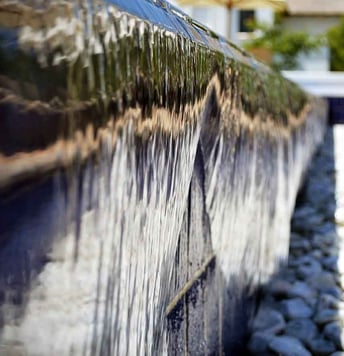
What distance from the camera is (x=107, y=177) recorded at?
3.33ft

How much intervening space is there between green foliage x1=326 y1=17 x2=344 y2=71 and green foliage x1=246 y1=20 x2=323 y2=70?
0.35 m

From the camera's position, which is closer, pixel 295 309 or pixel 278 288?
pixel 295 309

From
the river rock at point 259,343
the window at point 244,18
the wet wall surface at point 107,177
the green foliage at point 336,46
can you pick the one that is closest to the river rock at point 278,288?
the river rock at point 259,343

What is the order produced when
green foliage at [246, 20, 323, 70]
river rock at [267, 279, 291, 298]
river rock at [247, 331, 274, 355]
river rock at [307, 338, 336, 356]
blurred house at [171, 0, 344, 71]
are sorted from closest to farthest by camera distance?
river rock at [247, 331, 274, 355] → river rock at [307, 338, 336, 356] → river rock at [267, 279, 291, 298] → green foliage at [246, 20, 323, 70] → blurred house at [171, 0, 344, 71]

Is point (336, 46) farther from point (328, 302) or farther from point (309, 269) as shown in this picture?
point (328, 302)

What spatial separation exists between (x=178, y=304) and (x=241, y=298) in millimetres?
1115

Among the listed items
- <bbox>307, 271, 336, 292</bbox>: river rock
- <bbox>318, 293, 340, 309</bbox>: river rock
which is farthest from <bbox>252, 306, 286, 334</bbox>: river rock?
<bbox>307, 271, 336, 292</bbox>: river rock

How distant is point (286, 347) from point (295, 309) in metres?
0.57

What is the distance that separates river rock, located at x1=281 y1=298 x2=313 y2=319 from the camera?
3430mm

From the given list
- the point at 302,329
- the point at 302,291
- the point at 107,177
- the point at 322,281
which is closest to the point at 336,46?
the point at 322,281

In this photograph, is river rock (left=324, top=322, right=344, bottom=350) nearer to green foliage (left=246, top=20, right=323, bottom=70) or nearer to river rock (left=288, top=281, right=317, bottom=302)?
river rock (left=288, top=281, right=317, bottom=302)

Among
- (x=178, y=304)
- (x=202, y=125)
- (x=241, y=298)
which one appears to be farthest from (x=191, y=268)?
(x=241, y=298)

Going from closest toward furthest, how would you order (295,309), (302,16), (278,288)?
(295,309) < (278,288) < (302,16)

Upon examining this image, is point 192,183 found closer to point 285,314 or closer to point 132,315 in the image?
point 132,315
